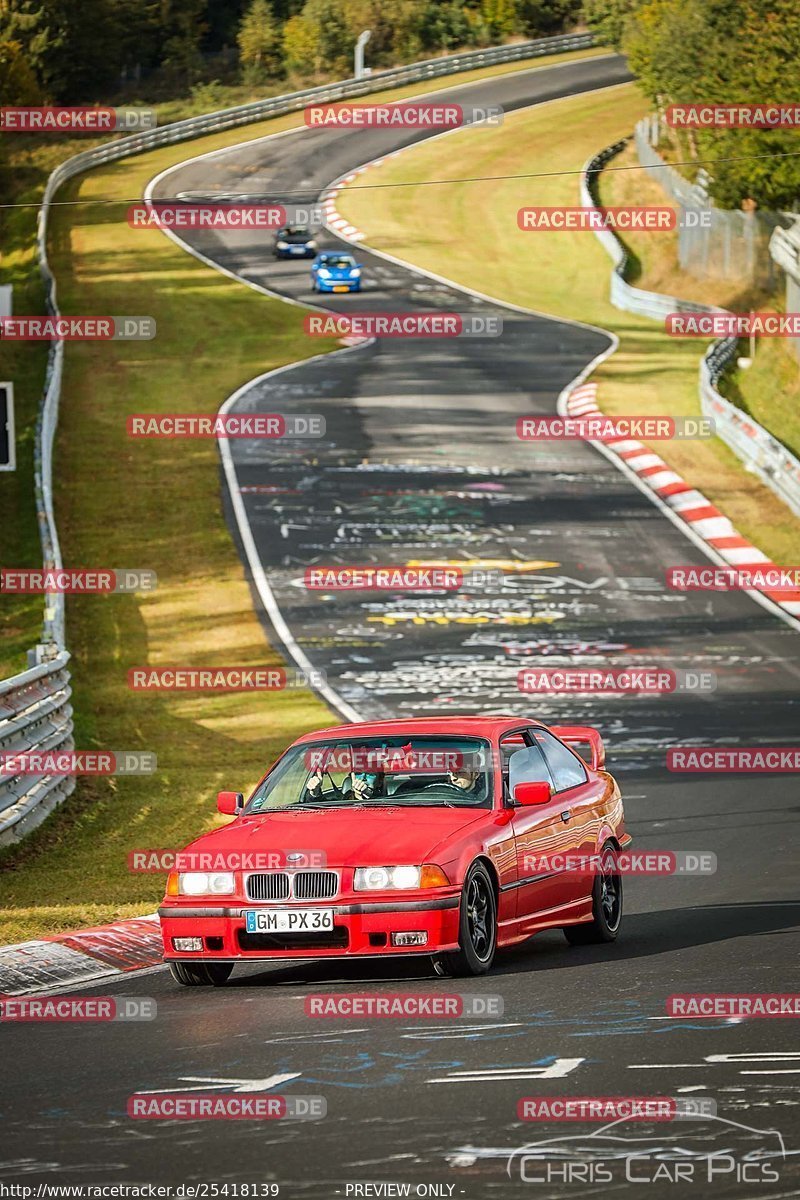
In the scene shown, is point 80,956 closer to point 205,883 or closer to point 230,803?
point 230,803

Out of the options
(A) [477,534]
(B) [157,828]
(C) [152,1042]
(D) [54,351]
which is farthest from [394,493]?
(C) [152,1042]

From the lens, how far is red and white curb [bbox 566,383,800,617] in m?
30.6

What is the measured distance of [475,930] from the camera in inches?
379

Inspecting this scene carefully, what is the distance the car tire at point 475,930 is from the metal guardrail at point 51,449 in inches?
236

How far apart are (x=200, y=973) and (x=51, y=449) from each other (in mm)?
29726

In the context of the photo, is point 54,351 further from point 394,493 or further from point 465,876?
point 465,876

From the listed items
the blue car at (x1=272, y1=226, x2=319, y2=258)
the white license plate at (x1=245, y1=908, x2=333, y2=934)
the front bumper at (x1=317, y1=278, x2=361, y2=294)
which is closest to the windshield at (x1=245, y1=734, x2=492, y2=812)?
the white license plate at (x1=245, y1=908, x2=333, y2=934)

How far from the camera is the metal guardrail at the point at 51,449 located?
15.7 meters

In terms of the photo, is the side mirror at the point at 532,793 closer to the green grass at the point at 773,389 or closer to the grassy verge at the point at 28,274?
the grassy verge at the point at 28,274

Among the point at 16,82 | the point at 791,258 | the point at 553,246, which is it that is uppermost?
the point at 16,82

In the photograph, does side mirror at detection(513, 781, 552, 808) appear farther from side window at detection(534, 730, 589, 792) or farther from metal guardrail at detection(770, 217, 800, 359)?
metal guardrail at detection(770, 217, 800, 359)

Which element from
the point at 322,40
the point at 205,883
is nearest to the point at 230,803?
the point at 205,883

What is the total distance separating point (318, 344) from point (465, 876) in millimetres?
40623

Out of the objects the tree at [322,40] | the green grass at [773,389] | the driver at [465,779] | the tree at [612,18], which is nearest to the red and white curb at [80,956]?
the driver at [465,779]
